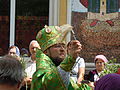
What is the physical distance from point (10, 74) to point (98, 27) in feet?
18.0

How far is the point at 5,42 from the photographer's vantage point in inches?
328

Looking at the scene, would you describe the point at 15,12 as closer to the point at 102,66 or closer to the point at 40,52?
the point at 102,66

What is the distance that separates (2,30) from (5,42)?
28cm

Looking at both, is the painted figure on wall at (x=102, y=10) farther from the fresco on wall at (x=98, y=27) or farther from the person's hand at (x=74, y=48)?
the person's hand at (x=74, y=48)

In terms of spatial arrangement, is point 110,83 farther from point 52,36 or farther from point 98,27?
point 98,27

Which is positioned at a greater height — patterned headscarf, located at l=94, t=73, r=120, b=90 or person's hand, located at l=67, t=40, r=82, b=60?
person's hand, located at l=67, t=40, r=82, b=60

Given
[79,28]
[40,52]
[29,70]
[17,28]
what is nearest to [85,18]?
[79,28]

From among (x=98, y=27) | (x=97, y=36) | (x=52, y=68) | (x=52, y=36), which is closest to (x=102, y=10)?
(x=98, y=27)

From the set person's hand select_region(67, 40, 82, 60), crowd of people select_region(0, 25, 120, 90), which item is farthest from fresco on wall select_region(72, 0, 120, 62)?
person's hand select_region(67, 40, 82, 60)

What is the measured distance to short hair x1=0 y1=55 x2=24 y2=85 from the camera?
2473 millimetres

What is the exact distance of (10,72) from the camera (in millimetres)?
2482

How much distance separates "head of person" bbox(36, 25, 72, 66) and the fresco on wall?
4166 millimetres

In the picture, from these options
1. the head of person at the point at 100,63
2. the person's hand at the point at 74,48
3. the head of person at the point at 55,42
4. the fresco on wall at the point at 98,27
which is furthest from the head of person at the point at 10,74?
the fresco on wall at the point at 98,27

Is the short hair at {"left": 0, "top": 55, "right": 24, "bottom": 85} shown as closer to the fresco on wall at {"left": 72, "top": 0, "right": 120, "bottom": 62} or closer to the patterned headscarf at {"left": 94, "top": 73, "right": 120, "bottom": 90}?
the patterned headscarf at {"left": 94, "top": 73, "right": 120, "bottom": 90}
